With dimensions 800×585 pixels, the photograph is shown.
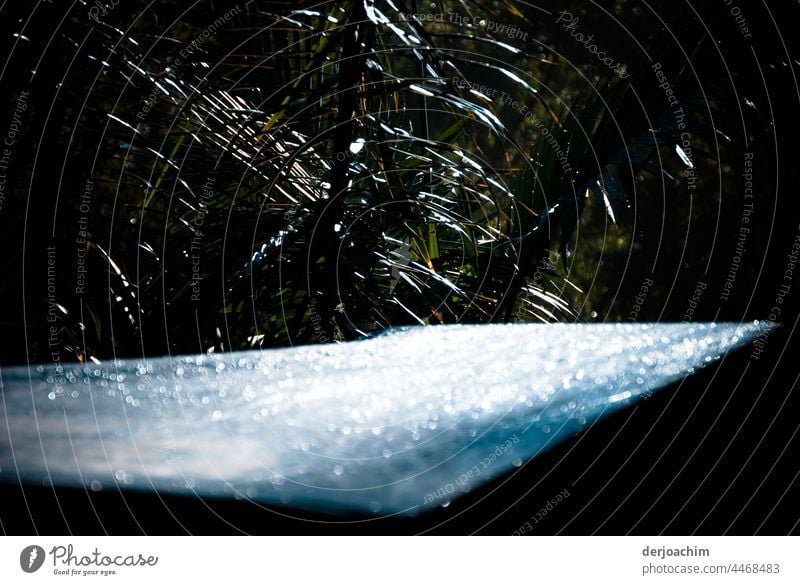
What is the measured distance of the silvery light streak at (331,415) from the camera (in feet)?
1.59

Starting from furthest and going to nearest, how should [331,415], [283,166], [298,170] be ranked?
[298,170]
[283,166]
[331,415]

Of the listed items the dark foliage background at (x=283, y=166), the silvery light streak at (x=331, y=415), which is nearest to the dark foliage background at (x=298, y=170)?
the dark foliage background at (x=283, y=166)

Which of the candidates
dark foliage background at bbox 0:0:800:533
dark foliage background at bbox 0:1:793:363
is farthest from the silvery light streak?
dark foliage background at bbox 0:1:793:363

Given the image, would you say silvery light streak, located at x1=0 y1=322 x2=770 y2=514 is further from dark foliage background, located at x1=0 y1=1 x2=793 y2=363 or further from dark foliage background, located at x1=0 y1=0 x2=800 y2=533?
dark foliage background, located at x1=0 y1=1 x2=793 y2=363

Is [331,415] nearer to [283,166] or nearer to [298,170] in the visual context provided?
[283,166]

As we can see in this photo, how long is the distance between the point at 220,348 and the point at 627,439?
0.97 metres

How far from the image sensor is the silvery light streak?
484 millimetres

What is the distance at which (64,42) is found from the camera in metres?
1.22

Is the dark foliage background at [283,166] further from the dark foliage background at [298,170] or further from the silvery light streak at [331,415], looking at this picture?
the silvery light streak at [331,415]

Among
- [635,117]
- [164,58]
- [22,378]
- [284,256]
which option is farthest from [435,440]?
[164,58]

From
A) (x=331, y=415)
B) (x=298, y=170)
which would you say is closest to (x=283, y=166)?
(x=298, y=170)

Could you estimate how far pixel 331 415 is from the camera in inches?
25.1

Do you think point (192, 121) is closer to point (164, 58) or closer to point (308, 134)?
point (164, 58)

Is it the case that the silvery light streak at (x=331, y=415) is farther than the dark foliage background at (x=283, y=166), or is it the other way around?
the dark foliage background at (x=283, y=166)
